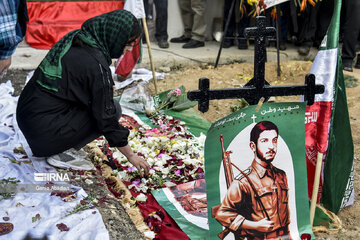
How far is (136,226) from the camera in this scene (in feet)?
8.61

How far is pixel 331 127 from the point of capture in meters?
2.59

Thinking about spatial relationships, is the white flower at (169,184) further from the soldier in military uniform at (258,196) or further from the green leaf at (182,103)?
the green leaf at (182,103)

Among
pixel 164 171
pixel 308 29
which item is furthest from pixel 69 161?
pixel 308 29

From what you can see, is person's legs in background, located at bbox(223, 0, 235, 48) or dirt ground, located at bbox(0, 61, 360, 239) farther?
person's legs in background, located at bbox(223, 0, 235, 48)

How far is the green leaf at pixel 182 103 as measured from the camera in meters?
4.52

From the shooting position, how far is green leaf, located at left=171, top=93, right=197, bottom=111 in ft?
14.8

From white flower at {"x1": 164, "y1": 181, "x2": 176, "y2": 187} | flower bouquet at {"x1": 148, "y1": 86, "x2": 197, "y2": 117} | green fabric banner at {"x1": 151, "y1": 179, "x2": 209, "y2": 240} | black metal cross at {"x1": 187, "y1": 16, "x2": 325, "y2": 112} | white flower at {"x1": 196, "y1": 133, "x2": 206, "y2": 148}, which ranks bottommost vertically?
green fabric banner at {"x1": 151, "y1": 179, "x2": 209, "y2": 240}

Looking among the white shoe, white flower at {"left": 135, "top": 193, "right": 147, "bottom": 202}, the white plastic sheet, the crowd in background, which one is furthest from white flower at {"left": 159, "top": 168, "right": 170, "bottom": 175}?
the crowd in background

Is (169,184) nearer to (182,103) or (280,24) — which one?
(182,103)

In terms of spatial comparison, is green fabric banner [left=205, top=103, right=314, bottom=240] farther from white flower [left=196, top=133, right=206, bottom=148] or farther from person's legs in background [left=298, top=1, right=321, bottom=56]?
person's legs in background [left=298, top=1, right=321, bottom=56]

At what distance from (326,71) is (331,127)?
1.14ft

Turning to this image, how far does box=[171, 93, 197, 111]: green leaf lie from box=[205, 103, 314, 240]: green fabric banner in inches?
87.6

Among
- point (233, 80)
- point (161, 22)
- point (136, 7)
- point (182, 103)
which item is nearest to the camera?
point (182, 103)

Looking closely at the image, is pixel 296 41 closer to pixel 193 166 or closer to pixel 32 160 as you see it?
pixel 193 166
